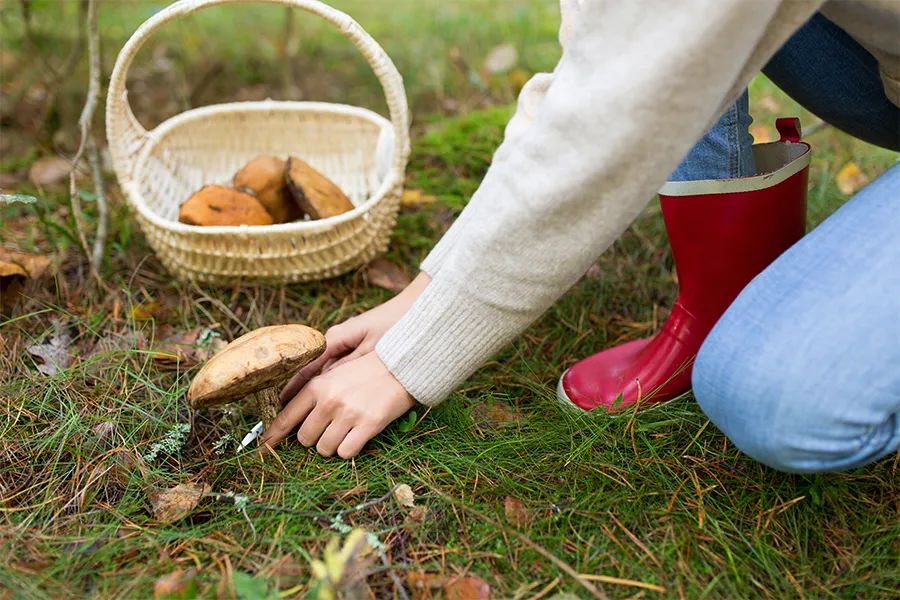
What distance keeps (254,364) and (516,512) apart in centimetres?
43

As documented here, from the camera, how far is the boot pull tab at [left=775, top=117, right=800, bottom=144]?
1.30 meters

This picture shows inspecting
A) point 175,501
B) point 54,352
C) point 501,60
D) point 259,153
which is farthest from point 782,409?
point 501,60

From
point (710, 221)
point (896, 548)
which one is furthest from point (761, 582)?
point (710, 221)

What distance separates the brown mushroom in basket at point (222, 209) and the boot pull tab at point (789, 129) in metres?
1.04

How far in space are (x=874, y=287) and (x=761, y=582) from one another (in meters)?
0.42

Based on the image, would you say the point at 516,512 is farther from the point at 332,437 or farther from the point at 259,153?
the point at 259,153

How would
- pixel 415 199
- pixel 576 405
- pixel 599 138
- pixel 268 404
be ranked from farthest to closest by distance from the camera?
pixel 415 199 < pixel 576 405 < pixel 268 404 < pixel 599 138

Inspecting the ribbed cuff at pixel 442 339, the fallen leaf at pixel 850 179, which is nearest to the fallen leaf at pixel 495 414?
the ribbed cuff at pixel 442 339

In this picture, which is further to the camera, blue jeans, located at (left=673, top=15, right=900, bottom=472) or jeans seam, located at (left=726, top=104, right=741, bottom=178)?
jeans seam, located at (left=726, top=104, right=741, bottom=178)

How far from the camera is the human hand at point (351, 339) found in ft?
4.13

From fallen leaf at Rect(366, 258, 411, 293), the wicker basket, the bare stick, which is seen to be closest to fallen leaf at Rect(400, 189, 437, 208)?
the wicker basket

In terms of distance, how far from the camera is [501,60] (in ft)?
9.20

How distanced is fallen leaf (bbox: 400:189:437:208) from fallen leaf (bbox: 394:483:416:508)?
0.99 metres

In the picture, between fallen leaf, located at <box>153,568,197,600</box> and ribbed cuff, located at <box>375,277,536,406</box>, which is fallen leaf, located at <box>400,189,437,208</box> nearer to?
A: ribbed cuff, located at <box>375,277,536,406</box>
